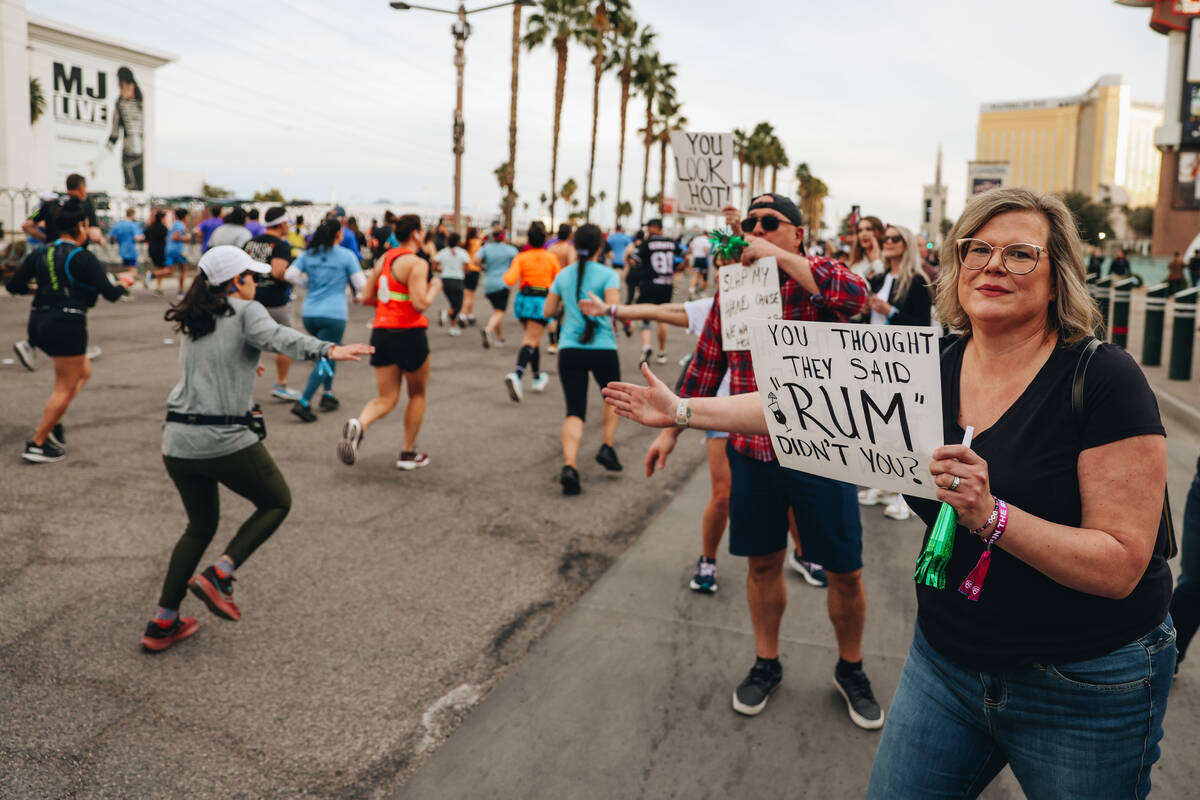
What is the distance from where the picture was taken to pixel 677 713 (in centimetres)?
376

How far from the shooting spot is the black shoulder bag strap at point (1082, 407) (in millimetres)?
1841

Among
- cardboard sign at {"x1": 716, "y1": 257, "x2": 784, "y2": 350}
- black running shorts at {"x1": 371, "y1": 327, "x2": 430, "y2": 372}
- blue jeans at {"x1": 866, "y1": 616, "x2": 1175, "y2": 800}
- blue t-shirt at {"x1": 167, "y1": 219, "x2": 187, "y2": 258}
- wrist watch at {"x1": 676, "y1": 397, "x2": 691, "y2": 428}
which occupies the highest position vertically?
blue t-shirt at {"x1": 167, "y1": 219, "x2": 187, "y2": 258}

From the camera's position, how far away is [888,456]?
206 centimetres

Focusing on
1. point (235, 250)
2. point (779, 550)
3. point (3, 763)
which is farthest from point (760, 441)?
point (3, 763)

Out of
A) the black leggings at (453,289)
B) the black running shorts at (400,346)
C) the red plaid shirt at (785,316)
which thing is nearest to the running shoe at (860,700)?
the red plaid shirt at (785,316)

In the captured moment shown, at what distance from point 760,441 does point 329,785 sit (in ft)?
6.39

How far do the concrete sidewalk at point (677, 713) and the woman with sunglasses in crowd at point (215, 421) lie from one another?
56.1 inches

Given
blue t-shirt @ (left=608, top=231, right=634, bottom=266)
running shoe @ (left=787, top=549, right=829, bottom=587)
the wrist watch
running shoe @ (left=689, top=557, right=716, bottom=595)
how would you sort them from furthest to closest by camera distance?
blue t-shirt @ (left=608, top=231, right=634, bottom=266) → running shoe @ (left=787, top=549, right=829, bottom=587) → running shoe @ (left=689, top=557, right=716, bottom=595) → the wrist watch

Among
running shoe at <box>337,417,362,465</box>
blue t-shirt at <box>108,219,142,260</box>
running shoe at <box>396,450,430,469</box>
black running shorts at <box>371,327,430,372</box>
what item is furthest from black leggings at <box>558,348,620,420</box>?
blue t-shirt at <box>108,219,142,260</box>

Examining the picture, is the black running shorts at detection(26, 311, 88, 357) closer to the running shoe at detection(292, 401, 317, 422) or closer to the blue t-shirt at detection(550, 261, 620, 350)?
the running shoe at detection(292, 401, 317, 422)

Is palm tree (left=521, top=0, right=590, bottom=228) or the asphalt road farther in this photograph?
palm tree (left=521, top=0, right=590, bottom=228)

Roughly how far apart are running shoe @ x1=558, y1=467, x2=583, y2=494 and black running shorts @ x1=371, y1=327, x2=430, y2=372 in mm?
1537

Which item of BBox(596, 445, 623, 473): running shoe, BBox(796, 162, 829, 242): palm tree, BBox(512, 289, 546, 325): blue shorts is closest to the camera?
BBox(596, 445, 623, 473): running shoe

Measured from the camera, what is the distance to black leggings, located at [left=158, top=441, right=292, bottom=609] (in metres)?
4.18
